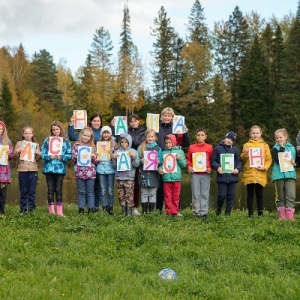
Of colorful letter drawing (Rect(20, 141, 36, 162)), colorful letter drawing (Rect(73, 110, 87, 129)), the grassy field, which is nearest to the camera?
the grassy field

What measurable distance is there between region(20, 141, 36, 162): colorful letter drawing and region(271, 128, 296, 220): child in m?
5.92

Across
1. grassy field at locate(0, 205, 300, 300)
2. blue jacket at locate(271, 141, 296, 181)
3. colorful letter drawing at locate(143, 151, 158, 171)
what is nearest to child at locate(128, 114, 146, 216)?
colorful letter drawing at locate(143, 151, 158, 171)

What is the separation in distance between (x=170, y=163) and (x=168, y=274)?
5283mm

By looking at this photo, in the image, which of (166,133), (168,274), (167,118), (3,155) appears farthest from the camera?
(166,133)

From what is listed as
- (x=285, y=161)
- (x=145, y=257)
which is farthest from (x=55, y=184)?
(x=285, y=161)

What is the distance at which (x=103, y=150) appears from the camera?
11391 mm

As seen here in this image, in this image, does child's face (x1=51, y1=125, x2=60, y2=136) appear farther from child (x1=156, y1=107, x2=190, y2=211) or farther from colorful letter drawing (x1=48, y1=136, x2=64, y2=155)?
child (x1=156, y1=107, x2=190, y2=211)

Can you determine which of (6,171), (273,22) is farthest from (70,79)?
(6,171)

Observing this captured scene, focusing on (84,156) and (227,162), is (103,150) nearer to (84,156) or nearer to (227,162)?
(84,156)

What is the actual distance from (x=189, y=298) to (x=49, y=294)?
1628 millimetres

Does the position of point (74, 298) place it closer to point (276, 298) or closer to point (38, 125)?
point (276, 298)

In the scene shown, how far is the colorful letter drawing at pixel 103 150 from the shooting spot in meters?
11.4

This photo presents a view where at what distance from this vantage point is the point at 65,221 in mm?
9609

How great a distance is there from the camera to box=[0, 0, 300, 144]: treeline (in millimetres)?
53125
